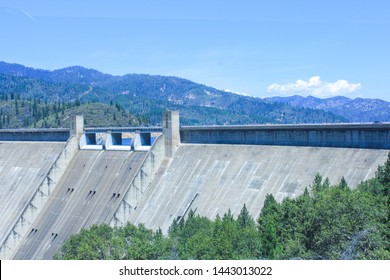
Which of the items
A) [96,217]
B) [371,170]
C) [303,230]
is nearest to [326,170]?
[371,170]

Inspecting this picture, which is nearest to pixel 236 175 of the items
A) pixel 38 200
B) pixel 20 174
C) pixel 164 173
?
pixel 164 173

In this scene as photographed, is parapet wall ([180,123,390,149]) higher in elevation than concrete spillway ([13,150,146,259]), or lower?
higher

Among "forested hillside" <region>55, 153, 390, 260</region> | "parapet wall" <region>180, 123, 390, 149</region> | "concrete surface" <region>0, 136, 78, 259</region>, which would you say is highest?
"parapet wall" <region>180, 123, 390, 149</region>

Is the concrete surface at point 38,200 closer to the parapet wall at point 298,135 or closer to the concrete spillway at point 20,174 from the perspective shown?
the concrete spillway at point 20,174

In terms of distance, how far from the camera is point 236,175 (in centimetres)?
4134

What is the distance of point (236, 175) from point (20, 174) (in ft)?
100

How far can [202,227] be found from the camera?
A: 1246 inches

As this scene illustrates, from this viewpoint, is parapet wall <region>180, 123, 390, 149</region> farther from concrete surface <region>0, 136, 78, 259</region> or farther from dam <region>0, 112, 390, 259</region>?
concrete surface <region>0, 136, 78, 259</region>

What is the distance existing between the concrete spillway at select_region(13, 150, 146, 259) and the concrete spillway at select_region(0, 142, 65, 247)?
275cm

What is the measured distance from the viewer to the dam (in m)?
36.5

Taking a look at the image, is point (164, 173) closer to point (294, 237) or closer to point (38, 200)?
point (38, 200)

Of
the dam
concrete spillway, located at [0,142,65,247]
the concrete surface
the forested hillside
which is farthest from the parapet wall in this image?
concrete spillway, located at [0,142,65,247]
